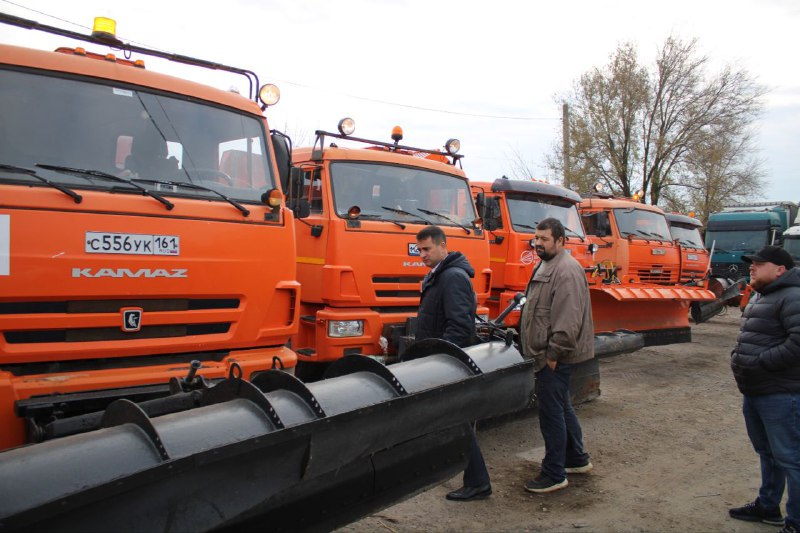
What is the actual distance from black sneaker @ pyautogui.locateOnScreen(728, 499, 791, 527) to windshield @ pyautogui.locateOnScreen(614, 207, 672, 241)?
7.47 metres

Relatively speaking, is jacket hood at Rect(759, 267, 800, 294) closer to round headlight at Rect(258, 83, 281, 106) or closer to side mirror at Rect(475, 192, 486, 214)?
side mirror at Rect(475, 192, 486, 214)

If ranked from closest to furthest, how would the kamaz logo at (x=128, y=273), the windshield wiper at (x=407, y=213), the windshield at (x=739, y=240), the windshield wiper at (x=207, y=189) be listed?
the kamaz logo at (x=128, y=273), the windshield wiper at (x=207, y=189), the windshield wiper at (x=407, y=213), the windshield at (x=739, y=240)

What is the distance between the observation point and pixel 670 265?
38.7 feet

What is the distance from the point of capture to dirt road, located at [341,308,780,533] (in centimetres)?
423

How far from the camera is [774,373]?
3941mm

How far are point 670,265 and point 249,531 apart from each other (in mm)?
10903

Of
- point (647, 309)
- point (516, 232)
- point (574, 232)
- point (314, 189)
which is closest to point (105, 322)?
point (314, 189)

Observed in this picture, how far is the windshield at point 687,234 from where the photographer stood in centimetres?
1380

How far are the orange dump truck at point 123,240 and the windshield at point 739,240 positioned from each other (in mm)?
21500

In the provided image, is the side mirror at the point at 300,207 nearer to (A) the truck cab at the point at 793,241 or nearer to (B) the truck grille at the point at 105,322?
(B) the truck grille at the point at 105,322

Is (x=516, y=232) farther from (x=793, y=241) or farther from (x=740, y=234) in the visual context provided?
(x=740, y=234)

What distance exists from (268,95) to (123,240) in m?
1.82

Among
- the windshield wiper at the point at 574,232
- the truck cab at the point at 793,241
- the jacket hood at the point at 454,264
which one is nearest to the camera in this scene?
the jacket hood at the point at 454,264

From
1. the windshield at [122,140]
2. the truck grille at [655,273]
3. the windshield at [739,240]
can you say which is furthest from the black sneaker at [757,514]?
the windshield at [739,240]
